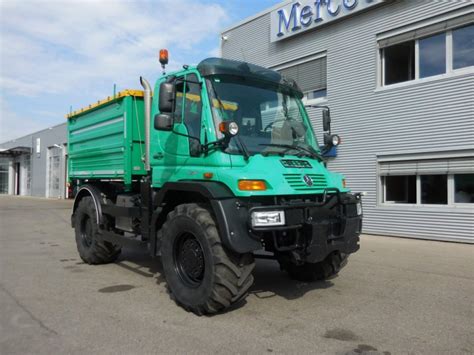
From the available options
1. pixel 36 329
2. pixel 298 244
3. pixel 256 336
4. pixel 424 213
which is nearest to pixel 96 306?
pixel 36 329

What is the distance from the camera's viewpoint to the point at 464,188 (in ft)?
34.0

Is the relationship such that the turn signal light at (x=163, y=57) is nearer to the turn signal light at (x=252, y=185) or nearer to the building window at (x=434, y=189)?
the turn signal light at (x=252, y=185)

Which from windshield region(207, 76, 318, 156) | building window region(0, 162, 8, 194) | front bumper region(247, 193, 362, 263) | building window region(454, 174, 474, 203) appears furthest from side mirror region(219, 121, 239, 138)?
building window region(0, 162, 8, 194)

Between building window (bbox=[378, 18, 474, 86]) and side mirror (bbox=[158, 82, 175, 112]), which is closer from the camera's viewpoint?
side mirror (bbox=[158, 82, 175, 112])

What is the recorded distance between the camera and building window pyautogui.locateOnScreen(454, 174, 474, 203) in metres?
10.2

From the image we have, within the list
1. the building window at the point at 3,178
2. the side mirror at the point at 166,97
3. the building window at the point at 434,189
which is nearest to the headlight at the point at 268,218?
the side mirror at the point at 166,97

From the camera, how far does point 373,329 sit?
14.7 feet

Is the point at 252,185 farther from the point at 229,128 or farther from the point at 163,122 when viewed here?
the point at 163,122

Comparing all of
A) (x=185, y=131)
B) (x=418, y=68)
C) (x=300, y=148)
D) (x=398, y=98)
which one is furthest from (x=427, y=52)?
(x=185, y=131)

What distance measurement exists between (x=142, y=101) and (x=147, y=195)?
1751 millimetres

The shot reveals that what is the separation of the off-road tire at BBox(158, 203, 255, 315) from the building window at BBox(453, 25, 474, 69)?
8.55 meters

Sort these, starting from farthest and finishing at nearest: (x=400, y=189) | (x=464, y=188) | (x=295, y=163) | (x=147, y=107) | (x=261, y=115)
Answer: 1. (x=400, y=189)
2. (x=464, y=188)
3. (x=147, y=107)
4. (x=261, y=115)
5. (x=295, y=163)

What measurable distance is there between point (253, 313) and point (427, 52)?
9.10 metres

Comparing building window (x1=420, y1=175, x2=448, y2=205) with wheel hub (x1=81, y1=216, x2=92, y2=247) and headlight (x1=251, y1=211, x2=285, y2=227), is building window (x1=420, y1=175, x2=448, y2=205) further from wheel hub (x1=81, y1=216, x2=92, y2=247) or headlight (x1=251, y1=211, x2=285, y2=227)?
wheel hub (x1=81, y1=216, x2=92, y2=247)
